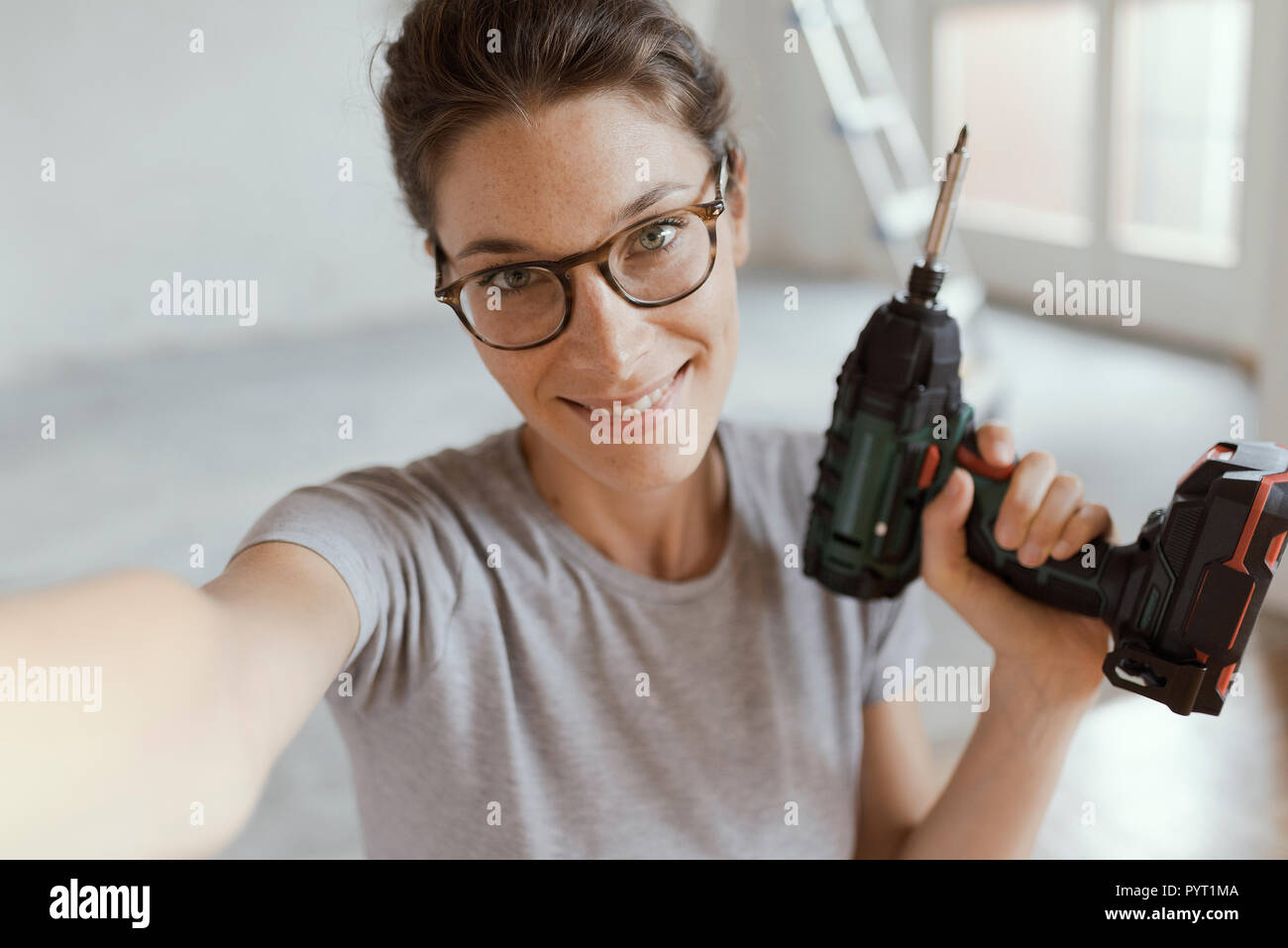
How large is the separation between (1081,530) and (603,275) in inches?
17.7

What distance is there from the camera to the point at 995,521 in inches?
39.5

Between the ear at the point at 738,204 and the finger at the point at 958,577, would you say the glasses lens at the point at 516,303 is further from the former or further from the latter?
the finger at the point at 958,577

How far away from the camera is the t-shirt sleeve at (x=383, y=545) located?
819 mm

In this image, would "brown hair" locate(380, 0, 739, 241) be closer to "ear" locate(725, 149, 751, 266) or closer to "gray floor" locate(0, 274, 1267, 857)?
"ear" locate(725, 149, 751, 266)

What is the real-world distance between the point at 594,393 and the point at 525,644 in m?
0.22

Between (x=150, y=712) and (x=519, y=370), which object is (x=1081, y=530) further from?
(x=150, y=712)

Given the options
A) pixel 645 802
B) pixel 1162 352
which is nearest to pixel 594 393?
pixel 645 802

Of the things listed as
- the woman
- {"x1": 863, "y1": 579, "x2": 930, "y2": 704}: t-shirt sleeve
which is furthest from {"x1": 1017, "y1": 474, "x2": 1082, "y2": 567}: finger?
{"x1": 863, "y1": 579, "x2": 930, "y2": 704}: t-shirt sleeve

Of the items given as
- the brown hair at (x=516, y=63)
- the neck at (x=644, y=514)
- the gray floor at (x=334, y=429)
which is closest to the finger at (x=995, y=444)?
the neck at (x=644, y=514)

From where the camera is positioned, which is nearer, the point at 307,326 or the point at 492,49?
the point at 492,49

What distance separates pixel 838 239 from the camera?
5992mm

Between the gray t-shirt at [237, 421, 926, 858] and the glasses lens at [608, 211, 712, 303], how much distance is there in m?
0.22

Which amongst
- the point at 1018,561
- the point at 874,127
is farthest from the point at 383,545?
the point at 874,127
